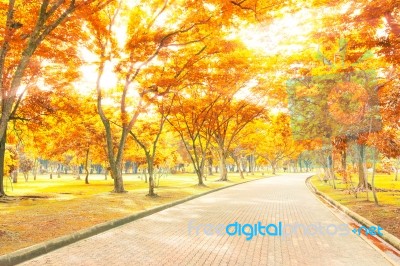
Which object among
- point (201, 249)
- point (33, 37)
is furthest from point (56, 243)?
point (33, 37)

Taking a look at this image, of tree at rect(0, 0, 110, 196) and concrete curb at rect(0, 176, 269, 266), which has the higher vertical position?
Answer: tree at rect(0, 0, 110, 196)

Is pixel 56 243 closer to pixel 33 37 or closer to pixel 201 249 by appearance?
pixel 201 249

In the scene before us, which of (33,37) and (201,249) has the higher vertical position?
(33,37)

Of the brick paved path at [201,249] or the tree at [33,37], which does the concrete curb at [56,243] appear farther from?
the tree at [33,37]

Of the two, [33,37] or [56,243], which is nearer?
[56,243]

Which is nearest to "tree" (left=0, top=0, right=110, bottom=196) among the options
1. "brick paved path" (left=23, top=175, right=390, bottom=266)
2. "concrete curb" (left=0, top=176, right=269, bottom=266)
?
"concrete curb" (left=0, top=176, right=269, bottom=266)

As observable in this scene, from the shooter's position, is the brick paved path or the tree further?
the tree

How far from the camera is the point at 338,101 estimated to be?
22.1m

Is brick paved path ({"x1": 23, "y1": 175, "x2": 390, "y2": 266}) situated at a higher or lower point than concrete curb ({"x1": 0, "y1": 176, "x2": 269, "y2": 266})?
lower

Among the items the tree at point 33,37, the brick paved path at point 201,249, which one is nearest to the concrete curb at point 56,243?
the brick paved path at point 201,249

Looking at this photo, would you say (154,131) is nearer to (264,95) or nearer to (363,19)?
(264,95)

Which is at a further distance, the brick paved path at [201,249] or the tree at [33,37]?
the tree at [33,37]

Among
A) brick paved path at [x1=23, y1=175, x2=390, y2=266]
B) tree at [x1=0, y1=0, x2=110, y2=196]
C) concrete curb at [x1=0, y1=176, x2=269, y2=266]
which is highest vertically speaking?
tree at [x1=0, y1=0, x2=110, y2=196]

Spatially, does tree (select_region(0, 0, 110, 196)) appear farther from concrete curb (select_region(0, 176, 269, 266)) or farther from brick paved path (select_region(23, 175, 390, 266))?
brick paved path (select_region(23, 175, 390, 266))
